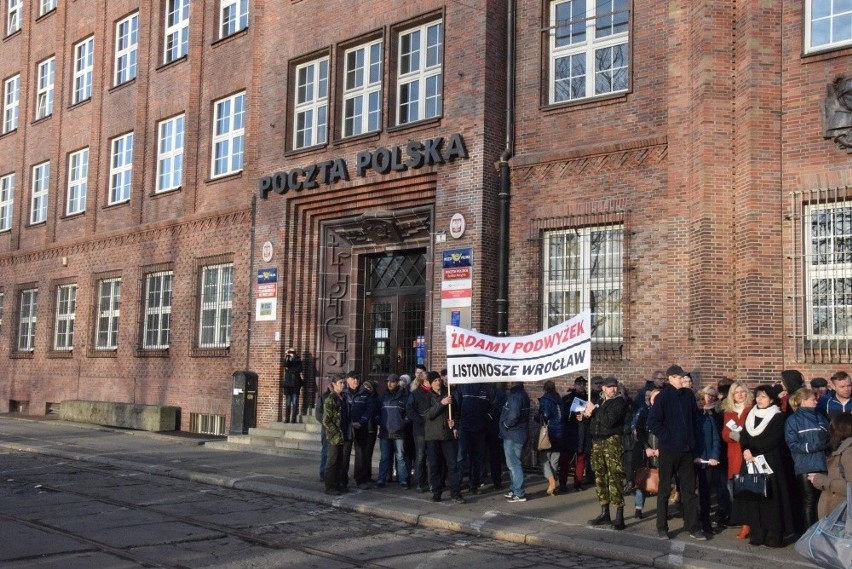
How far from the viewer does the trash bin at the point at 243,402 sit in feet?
68.6

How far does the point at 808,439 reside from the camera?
398 inches

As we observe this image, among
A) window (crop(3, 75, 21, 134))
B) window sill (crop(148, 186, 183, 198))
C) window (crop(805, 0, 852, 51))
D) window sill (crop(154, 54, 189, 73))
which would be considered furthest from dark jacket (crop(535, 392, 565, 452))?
window (crop(3, 75, 21, 134))

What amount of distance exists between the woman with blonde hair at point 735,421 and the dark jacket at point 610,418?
4.00 ft

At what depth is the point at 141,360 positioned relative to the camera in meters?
25.8

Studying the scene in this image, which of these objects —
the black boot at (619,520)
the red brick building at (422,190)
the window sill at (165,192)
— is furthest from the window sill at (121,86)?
the black boot at (619,520)

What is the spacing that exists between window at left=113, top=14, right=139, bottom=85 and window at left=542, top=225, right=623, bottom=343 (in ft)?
52.3

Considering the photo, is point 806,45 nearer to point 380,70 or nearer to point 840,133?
point 840,133

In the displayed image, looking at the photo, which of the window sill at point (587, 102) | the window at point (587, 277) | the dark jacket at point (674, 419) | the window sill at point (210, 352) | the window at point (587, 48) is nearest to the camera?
the dark jacket at point (674, 419)

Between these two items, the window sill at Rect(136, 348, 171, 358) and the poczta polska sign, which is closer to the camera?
the poczta polska sign

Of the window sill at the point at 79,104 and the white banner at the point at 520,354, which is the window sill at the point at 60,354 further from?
the white banner at the point at 520,354

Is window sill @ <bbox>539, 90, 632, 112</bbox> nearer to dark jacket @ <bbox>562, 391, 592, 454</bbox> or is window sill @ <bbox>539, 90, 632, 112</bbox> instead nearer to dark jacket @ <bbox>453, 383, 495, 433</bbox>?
dark jacket @ <bbox>562, 391, 592, 454</bbox>

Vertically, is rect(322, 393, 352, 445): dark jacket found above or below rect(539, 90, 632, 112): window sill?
below

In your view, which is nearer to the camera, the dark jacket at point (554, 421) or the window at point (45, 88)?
the dark jacket at point (554, 421)

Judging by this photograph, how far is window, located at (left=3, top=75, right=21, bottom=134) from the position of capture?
33656 millimetres
